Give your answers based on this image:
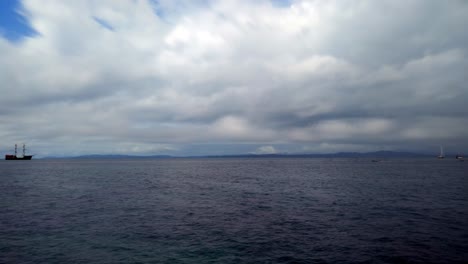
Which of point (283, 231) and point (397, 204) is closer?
point (283, 231)

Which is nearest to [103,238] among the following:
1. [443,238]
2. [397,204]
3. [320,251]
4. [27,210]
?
[320,251]

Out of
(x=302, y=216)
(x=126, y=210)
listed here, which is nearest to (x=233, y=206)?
(x=302, y=216)

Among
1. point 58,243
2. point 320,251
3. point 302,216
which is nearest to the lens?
point 320,251

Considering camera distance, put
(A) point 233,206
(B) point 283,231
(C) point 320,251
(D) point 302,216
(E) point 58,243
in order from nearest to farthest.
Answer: (C) point 320,251 < (E) point 58,243 < (B) point 283,231 < (D) point 302,216 < (A) point 233,206

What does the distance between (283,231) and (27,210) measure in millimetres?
37023

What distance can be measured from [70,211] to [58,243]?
54.7 feet

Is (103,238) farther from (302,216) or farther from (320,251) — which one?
(302,216)

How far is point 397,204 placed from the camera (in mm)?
45875

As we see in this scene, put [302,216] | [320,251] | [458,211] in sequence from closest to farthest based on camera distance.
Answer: [320,251], [302,216], [458,211]

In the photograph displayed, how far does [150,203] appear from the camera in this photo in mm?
48469

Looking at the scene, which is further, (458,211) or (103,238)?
(458,211)

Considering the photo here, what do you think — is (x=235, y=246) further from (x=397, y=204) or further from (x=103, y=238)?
(x=397, y=204)

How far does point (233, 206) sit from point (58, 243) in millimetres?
24732

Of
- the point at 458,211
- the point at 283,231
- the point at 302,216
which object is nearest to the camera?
the point at 283,231
